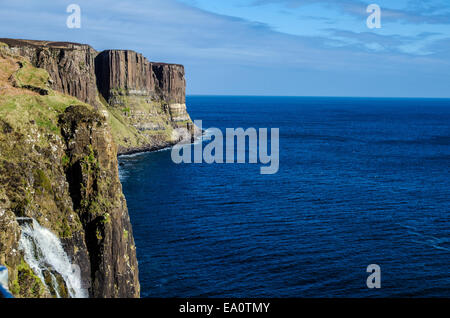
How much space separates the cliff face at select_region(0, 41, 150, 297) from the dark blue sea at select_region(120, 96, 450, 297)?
42.4 ft

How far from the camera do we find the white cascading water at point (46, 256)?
27.3 m

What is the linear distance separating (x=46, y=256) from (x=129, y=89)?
14313 centimetres

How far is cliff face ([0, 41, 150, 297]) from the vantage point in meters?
28.5

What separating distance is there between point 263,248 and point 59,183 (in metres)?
31.2

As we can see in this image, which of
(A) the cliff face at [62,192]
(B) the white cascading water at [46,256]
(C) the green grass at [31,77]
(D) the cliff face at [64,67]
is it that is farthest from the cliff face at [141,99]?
(B) the white cascading water at [46,256]

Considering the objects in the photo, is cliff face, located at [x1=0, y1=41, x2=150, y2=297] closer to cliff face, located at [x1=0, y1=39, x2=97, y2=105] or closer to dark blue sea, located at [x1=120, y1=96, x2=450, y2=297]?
dark blue sea, located at [x1=120, y1=96, x2=450, y2=297]

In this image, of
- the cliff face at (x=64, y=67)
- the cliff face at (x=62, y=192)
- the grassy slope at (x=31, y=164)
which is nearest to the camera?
the grassy slope at (x=31, y=164)

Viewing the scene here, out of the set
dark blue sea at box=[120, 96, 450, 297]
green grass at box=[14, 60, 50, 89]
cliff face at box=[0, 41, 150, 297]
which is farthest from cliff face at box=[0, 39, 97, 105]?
cliff face at box=[0, 41, 150, 297]

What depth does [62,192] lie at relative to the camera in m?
32.2

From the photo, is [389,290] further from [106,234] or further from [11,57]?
[11,57]

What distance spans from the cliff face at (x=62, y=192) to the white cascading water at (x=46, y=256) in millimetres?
64

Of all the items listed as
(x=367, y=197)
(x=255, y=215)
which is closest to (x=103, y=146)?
(x=255, y=215)

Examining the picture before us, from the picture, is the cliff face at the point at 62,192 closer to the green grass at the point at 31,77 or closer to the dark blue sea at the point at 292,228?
the green grass at the point at 31,77

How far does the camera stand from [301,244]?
57.8m
